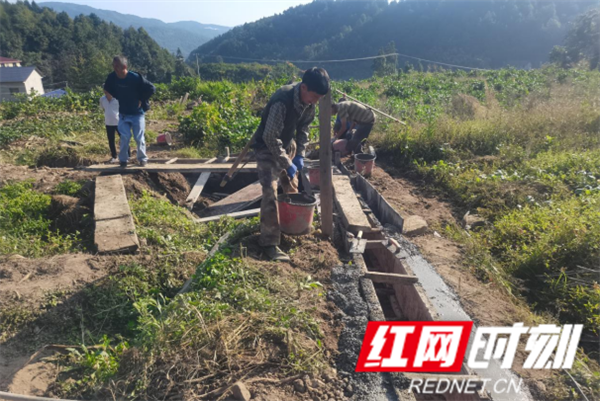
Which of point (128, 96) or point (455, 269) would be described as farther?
point (128, 96)

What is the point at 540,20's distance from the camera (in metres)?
80.5

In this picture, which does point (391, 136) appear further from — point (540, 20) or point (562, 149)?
point (540, 20)

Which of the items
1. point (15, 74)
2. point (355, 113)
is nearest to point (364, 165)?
point (355, 113)

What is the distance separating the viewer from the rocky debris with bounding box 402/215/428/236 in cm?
515

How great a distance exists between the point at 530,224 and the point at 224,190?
5.04 meters

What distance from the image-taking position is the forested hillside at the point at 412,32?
80188 millimetres

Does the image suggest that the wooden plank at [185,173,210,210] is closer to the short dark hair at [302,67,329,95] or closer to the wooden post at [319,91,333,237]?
the wooden post at [319,91,333,237]

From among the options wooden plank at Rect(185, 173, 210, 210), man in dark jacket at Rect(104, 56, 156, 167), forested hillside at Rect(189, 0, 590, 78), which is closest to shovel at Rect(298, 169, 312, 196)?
wooden plank at Rect(185, 173, 210, 210)

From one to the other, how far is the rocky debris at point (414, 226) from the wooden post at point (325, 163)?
1.34 meters

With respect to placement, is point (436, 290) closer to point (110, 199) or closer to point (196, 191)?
point (196, 191)

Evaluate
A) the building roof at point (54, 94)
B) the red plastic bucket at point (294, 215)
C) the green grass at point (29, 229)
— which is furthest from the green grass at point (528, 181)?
the building roof at point (54, 94)

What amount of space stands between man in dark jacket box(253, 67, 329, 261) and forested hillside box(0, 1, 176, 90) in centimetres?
5861

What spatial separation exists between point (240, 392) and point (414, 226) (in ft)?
12.1

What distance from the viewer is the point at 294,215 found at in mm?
4086
